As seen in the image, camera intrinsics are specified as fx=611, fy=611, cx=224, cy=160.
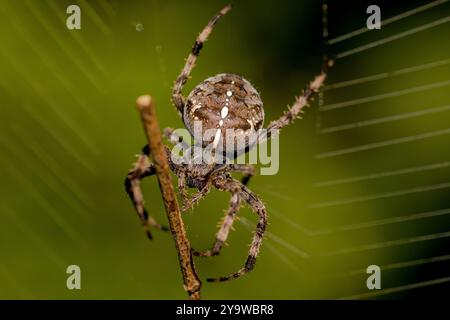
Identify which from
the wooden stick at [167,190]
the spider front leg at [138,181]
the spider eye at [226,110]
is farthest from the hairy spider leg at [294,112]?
the wooden stick at [167,190]

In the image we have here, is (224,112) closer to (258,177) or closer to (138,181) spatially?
(138,181)

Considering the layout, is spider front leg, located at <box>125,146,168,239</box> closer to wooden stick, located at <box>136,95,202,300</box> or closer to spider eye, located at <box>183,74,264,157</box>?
wooden stick, located at <box>136,95,202,300</box>

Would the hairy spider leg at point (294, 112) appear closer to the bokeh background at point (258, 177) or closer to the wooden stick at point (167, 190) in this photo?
the bokeh background at point (258, 177)

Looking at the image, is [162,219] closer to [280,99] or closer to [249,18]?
[280,99]

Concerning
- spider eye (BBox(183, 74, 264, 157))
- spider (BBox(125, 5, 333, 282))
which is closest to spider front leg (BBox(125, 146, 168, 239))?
spider (BBox(125, 5, 333, 282))

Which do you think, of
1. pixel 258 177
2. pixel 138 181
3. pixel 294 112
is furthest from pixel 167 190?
pixel 258 177
